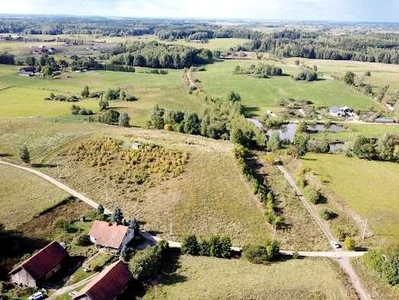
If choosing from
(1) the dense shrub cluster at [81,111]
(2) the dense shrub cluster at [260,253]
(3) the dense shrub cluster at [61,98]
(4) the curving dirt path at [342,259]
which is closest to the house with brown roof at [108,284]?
(2) the dense shrub cluster at [260,253]

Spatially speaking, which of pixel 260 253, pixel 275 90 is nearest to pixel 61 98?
pixel 275 90

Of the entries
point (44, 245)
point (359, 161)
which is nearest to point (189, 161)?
point (44, 245)

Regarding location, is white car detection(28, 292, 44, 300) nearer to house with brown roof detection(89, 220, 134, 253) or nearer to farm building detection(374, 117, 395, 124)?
house with brown roof detection(89, 220, 134, 253)

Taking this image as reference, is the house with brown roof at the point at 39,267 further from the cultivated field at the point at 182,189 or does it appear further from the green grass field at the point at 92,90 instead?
the green grass field at the point at 92,90

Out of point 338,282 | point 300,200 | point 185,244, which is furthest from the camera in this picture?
Result: point 300,200

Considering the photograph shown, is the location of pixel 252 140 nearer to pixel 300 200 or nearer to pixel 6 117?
pixel 300 200

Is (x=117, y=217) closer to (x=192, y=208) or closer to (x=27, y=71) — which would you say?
(x=192, y=208)
